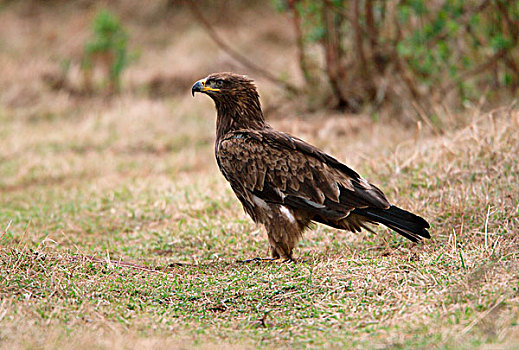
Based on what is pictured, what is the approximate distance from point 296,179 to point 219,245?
1063 millimetres

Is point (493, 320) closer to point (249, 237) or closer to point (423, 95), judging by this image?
point (249, 237)

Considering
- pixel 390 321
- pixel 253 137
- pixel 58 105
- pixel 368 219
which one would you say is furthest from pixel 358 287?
pixel 58 105

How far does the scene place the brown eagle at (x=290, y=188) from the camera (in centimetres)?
451

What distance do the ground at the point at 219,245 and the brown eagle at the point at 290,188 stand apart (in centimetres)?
30

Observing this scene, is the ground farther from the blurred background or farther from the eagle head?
the eagle head

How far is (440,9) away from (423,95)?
1.17 metres

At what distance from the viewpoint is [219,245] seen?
208 inches

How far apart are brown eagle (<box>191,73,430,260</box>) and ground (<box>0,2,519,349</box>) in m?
0.30

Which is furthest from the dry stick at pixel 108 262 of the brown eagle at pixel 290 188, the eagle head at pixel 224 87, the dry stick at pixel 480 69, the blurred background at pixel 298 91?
the dry stick at pixel 480 69

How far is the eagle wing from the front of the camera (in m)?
4.51

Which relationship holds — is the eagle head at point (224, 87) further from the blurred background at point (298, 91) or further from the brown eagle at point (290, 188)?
the blurred background at point (298, 91)

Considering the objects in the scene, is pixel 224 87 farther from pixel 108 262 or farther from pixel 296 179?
pixel 108 262

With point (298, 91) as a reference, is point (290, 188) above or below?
below

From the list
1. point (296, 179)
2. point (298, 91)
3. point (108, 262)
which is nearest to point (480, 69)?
point (298, 91)
